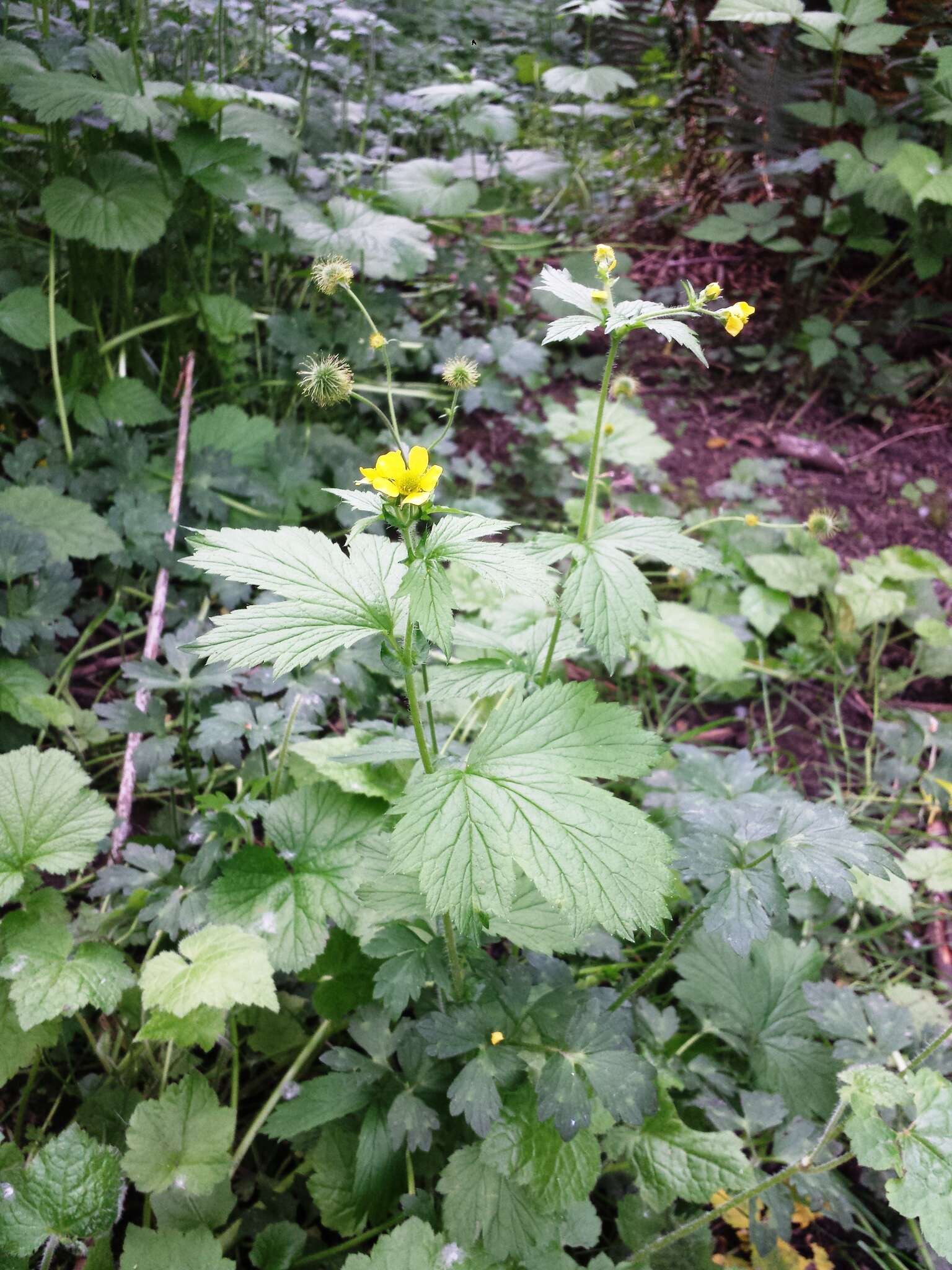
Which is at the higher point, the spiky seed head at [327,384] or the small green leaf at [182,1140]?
the spiky seed head at [327,384]

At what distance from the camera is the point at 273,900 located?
1.23m

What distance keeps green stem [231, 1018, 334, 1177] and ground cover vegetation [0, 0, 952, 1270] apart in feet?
0.03

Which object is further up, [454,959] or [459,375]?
[459,375]

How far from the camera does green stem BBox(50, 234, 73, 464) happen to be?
2.04m

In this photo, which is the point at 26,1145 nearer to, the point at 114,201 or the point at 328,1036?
the point at 328,1036

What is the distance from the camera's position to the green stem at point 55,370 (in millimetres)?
2035

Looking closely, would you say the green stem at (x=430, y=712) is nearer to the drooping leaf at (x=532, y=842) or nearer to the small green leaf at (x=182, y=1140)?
the drooping leaf at (x=532, y=842)

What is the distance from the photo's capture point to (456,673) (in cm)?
119

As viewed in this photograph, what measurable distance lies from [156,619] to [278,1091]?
3.55 ft

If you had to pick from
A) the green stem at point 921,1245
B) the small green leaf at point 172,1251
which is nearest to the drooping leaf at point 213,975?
the small green leaf at point 172,1251

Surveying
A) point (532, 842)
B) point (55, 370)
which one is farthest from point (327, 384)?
point (55, 370)

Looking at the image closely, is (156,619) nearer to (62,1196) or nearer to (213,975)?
(213,975)

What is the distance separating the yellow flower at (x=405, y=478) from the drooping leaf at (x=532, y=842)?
1.02 feet

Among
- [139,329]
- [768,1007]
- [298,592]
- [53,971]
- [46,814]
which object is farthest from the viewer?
[139,329]
